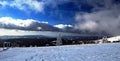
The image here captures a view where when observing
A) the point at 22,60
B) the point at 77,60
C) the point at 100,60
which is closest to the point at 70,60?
the point at 77,60

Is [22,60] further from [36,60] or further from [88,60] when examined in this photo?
[88,60]

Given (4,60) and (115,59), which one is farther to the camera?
(4,60)

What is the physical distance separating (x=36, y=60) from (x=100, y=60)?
17.5 ft

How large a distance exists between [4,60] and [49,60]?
13.3 feet

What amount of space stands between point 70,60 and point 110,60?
3279 mm

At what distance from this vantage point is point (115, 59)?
66.9 ft

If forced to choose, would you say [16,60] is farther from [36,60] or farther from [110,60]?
[110,60]

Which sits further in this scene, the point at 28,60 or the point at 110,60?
the point at 28,60

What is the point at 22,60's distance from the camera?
2177cm

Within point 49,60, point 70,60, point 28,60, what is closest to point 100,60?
point 70,60

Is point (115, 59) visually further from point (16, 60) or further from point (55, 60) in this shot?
point (16, 60)

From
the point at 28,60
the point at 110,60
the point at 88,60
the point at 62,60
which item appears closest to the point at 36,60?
the point at 28,60

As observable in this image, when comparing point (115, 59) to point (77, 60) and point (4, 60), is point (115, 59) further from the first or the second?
point (4, 60)

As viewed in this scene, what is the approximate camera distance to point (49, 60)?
21.6m
